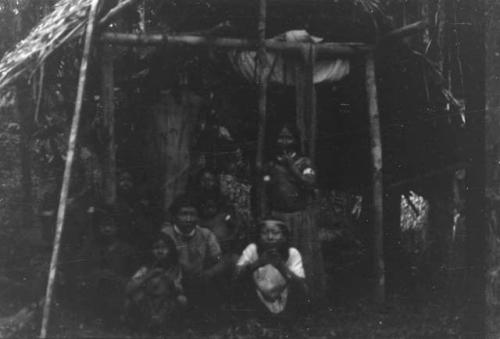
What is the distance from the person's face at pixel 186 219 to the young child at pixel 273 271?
606 millimetres

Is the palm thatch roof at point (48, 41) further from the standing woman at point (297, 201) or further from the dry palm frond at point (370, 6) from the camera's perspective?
the dry palm frond at point (370, 6)

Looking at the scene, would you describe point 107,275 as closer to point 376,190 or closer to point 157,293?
point 157,293

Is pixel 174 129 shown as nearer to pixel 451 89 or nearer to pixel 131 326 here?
pixel 131 326

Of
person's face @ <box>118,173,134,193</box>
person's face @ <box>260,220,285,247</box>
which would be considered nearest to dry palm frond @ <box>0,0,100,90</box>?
person's face @ <box>118,173,134,193</box>

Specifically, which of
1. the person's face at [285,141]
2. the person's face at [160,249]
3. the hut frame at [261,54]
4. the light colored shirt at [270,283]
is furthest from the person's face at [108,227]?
the person's face at [285,141]

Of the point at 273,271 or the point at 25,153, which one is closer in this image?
the point at 273,271

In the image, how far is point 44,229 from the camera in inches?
291

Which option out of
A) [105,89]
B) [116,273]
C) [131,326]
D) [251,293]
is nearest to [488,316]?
[251,293]

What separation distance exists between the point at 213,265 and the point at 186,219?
1.68 ft

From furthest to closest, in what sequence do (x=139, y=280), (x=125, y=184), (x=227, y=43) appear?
(x=125, y=184) < (x=227, y=43) < (x=139, y=280)

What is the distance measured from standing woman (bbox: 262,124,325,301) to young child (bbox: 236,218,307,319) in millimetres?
394

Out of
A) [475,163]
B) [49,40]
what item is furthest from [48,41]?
[475,163]

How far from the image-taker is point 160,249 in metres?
5.71

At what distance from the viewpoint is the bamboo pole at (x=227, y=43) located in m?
5.86
